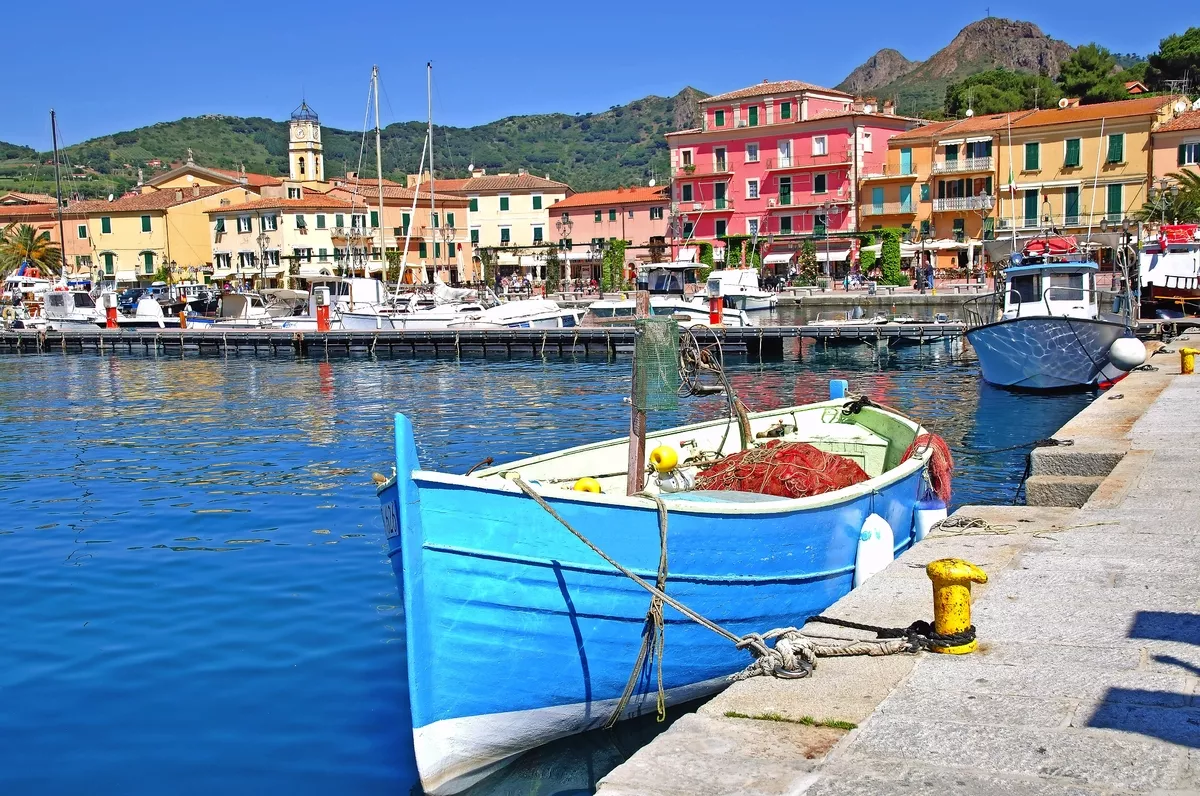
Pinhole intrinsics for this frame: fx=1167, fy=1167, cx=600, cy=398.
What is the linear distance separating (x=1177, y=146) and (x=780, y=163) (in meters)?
22.8

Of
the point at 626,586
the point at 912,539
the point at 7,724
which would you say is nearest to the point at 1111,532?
the point at 912,539

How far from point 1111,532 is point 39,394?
2917 centimetres

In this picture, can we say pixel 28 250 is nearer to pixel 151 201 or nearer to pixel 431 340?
pixel 151 201

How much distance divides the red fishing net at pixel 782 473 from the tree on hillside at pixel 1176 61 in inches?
3481

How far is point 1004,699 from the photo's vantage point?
5.59m

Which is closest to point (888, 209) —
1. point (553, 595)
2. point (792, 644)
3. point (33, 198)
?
point (553, 595)

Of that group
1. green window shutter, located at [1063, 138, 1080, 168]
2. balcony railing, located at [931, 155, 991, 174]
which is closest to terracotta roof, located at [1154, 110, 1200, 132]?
green window shutter, located at [1063, 138, 1080, 168]

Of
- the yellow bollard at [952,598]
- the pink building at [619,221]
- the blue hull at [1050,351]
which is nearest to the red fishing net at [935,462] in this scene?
the yellow bollard at [952,598]

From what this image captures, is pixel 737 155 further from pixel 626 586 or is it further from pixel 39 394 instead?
pixel 626 586

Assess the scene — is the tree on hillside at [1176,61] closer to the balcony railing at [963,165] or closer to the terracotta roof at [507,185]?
the balcony railing at [963,165]

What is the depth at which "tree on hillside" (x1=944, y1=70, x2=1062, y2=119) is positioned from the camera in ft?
290

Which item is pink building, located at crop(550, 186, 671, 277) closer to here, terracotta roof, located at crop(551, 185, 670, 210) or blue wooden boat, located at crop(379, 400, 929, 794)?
terracotta roof, located at crop(551, 185, 670, 210)

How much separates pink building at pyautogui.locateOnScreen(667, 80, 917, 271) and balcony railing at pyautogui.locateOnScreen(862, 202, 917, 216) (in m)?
0.81

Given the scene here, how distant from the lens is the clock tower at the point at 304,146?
90.9 m
